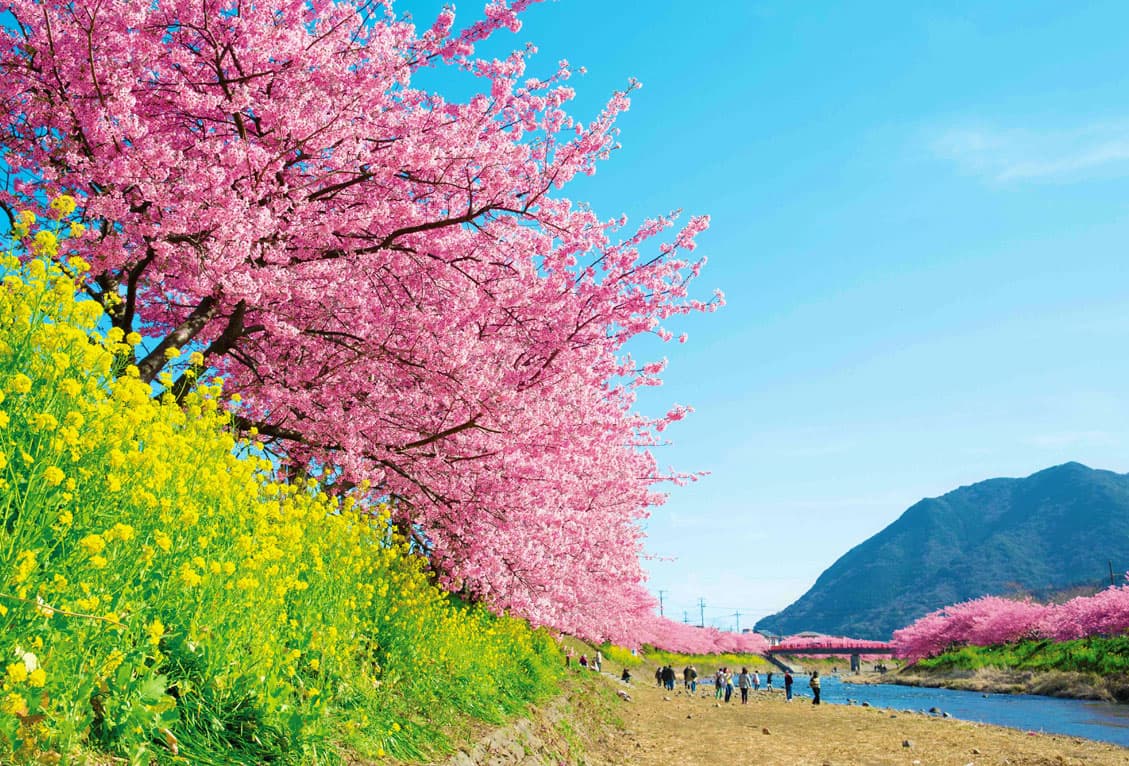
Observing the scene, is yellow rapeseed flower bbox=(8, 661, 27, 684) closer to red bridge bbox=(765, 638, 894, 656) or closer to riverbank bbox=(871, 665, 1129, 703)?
riverbank bbox=(871, 665, 1129, 703)

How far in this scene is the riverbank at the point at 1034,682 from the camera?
3241 cm

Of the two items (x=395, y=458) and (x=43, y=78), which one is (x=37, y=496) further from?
(x=395, y=458)

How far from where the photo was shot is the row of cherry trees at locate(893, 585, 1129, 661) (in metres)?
44.3

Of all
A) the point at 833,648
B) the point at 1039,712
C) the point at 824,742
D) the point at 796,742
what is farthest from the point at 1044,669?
the point at 833,648

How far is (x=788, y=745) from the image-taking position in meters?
17.7

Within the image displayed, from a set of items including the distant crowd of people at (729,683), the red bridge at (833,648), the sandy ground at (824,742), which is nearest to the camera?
the sandy ground at (824,742)

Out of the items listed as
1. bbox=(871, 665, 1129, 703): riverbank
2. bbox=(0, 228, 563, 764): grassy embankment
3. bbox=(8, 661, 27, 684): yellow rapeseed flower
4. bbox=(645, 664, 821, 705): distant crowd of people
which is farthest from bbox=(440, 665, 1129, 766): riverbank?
bbox=(871, 665, 1129, 703): riverbank

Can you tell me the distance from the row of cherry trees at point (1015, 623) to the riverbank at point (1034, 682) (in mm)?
5814

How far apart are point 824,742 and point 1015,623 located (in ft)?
176

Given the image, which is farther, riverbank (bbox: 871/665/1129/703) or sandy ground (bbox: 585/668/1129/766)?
riverbank (bbox: 871/665/1129/703)

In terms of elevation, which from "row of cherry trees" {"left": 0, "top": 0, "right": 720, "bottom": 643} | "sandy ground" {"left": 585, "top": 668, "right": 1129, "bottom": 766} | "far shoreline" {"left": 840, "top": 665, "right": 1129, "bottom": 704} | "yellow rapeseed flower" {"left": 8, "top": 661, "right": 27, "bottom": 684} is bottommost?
"far shoreline" {"left": 840, "top": 665, "right": 1129, "bottom": 704}

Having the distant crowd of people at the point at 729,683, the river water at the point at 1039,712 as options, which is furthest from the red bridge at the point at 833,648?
the river water at the point at 1039,712

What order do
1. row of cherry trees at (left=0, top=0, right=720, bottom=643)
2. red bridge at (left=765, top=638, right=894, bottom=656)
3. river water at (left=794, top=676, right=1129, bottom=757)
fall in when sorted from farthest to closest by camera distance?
red bridge at (left=765, top=638, right=894, bottom=656), river water at (left=794, top=676, right=1129, bottom=757), row of cherry trees at (left=0, top=0, right=720, bottom=643)

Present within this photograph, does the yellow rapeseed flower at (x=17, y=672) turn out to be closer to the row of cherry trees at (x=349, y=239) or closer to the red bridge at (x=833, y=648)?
the row of cherry trees at (x=349, y=239)
